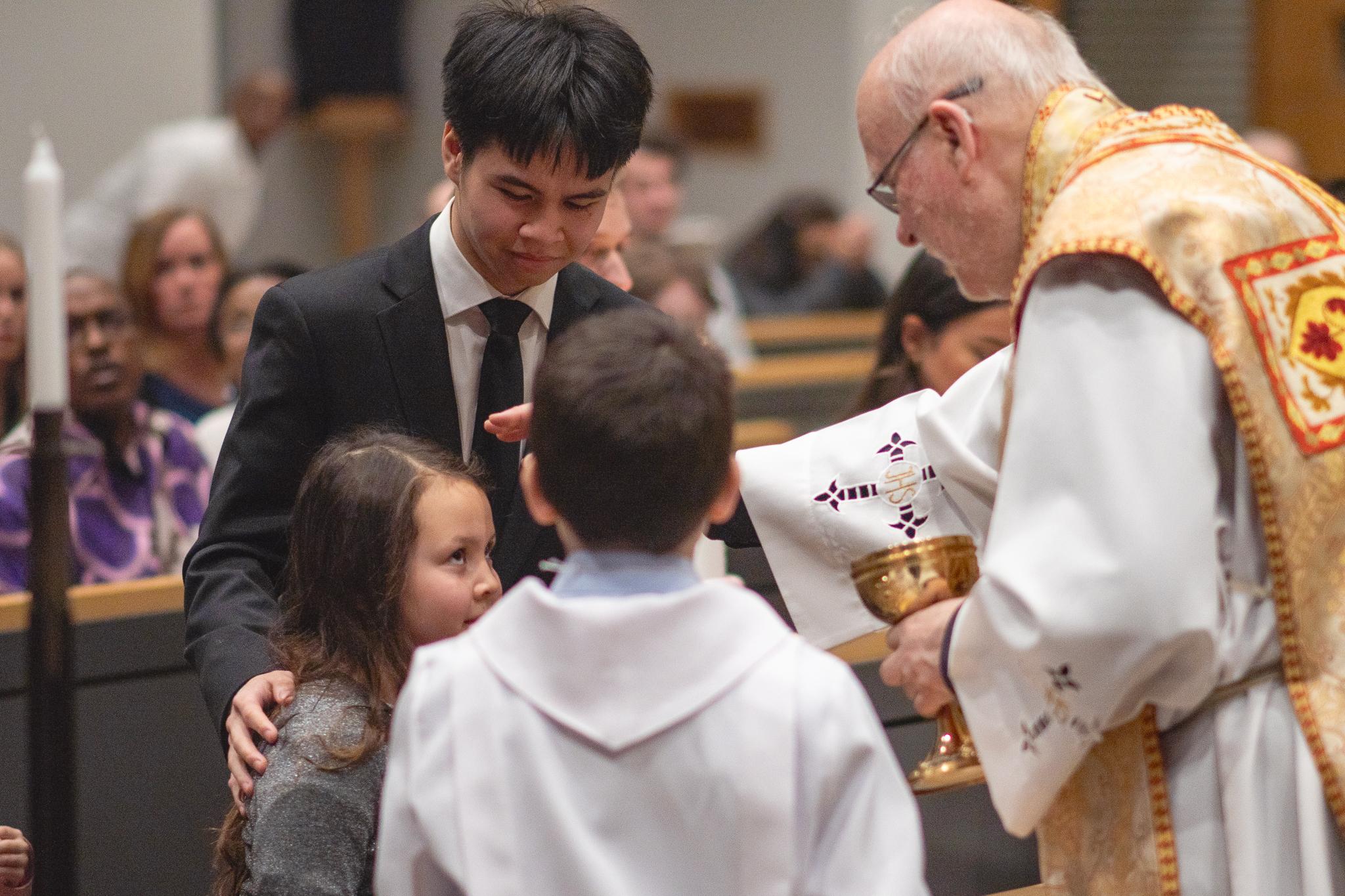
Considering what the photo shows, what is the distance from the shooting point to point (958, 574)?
2006 mm

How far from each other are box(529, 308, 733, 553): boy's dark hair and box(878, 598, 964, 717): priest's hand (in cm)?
51

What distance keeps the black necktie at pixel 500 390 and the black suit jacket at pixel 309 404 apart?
2 centimetres

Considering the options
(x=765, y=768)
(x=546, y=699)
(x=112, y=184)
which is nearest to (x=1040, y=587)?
(x=765, y=768)

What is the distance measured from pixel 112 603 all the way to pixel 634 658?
1.91m

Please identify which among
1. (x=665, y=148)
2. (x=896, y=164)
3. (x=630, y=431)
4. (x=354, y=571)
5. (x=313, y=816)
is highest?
(x=896, y=164)

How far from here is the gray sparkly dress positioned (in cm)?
182

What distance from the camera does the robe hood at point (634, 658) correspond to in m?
1.45

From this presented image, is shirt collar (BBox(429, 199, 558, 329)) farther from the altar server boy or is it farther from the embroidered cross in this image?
the embroidered cross

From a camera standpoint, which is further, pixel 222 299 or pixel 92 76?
pixel 92 76

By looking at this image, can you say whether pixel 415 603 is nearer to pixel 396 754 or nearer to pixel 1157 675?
pixel 396 754

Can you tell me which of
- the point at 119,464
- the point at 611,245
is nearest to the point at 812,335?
the point at 119,464

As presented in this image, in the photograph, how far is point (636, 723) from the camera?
1.44 meters

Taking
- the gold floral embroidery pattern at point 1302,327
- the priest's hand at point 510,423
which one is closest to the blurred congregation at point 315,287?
the priest's hand at point 510,423

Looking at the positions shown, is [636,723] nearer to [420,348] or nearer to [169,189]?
[420,348]
